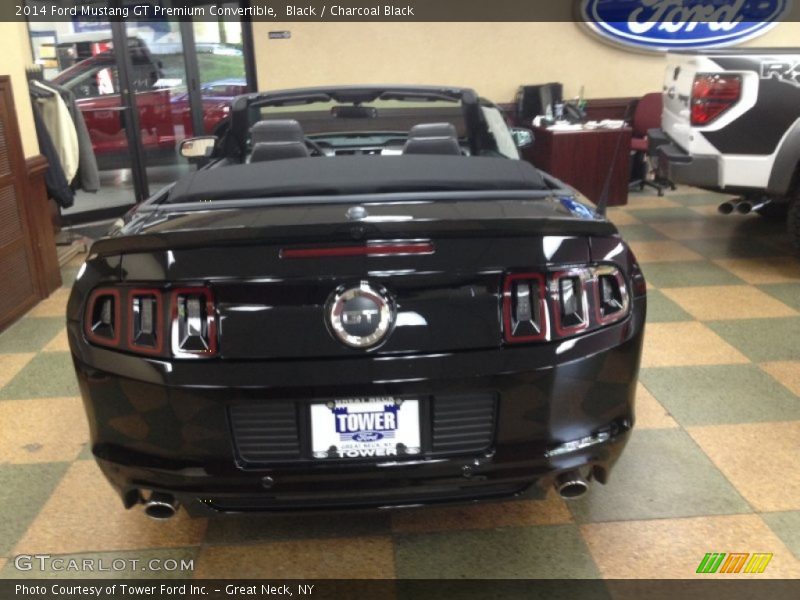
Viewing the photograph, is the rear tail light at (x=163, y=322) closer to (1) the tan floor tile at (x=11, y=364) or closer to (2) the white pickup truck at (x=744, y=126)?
(1) the tan floor tile at (x=11, y=364)

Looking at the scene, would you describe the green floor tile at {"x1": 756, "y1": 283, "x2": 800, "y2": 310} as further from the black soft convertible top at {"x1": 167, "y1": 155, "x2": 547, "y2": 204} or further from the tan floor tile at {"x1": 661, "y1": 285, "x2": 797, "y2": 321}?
the black soft convertible top at {"x1": 167, "y1": 155, "x2": 547, "y2": 204}

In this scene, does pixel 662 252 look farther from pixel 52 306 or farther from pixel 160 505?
pixel 160 505

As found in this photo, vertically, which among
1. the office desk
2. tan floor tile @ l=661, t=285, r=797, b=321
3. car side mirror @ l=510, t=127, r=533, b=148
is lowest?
tan floor tile @ l=661, t=285, r=797, b=321

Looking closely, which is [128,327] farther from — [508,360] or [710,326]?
[710,326]

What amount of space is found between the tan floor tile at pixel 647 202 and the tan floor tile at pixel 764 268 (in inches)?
71.4

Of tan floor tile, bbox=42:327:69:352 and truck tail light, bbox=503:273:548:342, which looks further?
tan floor tile, bbox=42:327:69:352

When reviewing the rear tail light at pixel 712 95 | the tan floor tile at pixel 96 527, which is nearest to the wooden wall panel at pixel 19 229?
the tan floor tile at pixel 96 527

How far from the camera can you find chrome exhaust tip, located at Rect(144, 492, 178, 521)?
186cm

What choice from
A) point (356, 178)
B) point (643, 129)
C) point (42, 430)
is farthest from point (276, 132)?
point (643, 129)

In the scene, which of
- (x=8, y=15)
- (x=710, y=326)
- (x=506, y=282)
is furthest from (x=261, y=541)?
(x=8, y=15)

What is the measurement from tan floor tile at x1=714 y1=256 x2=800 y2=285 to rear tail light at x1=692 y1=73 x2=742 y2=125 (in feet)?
3.26

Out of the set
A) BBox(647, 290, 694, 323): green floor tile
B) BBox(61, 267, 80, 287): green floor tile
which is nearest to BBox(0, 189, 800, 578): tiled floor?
BBox(647, 290, 694, 323): green floor tile

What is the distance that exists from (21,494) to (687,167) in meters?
4.14

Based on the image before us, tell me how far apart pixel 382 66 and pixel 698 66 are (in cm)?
382
